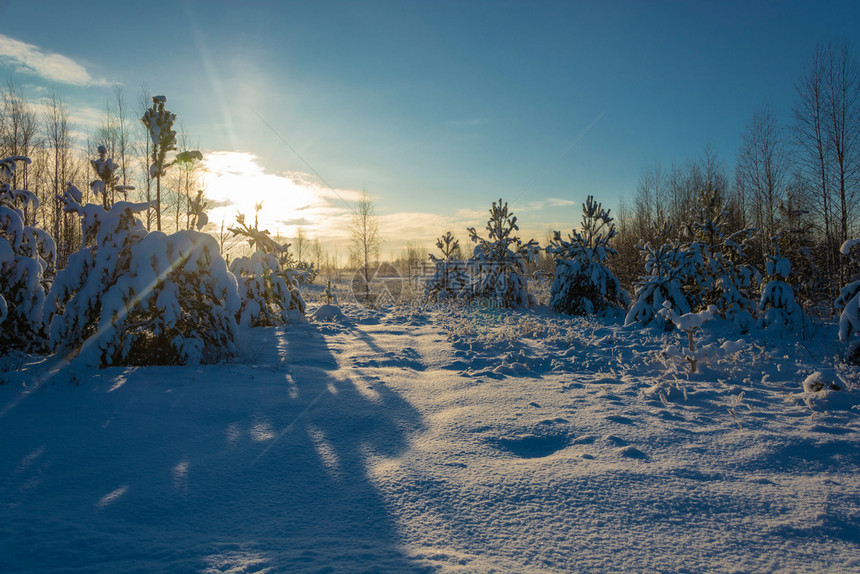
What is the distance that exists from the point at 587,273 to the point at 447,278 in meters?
6.58

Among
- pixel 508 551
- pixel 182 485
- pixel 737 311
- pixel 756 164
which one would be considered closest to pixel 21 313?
pixel 182 485

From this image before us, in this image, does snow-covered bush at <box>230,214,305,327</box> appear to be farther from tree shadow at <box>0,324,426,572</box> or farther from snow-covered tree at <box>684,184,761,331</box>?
snow-covered tree at <box>684,184,761,331</box>

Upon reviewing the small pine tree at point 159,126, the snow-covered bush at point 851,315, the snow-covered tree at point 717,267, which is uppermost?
the small pine tree at point 159,126

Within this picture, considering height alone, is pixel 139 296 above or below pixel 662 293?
above

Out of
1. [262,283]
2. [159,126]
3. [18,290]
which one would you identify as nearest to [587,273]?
[262,283]

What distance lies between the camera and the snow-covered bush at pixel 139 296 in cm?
491

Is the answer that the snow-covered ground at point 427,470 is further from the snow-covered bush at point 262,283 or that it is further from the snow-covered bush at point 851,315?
the snow-covered bush at point 262,283

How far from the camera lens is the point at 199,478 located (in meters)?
2.49

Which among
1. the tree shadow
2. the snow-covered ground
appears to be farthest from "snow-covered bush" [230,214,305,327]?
the tree shadow

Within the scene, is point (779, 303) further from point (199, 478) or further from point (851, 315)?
point (199, 478)

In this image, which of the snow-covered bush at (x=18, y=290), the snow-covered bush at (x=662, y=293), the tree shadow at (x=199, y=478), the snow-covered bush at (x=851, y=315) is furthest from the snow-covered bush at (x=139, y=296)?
the snow-covered bush at (x=662, y=293)

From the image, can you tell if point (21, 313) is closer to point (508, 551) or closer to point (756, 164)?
point (508, 551)

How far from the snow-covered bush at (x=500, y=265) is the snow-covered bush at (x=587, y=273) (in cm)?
182

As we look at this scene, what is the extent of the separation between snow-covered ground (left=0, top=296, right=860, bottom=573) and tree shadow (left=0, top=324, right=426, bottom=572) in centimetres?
1
